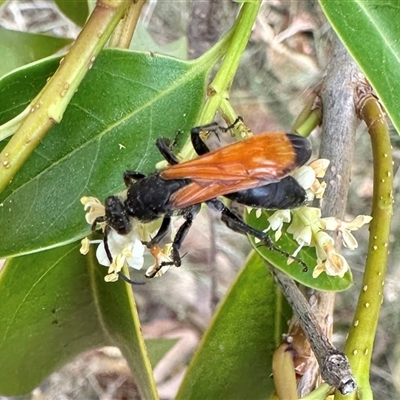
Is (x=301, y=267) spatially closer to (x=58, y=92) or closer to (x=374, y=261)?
(x=374, y=261)

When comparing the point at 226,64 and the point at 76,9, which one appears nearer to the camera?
the point at 226,64

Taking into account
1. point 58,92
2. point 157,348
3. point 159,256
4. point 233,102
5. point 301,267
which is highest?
point 58,92

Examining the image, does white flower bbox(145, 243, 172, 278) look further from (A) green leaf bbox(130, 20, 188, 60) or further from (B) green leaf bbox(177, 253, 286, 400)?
(A) green leaf bbox(130, 20, 188, 60)

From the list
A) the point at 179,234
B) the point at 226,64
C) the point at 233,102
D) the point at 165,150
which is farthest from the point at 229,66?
the point at 233,102

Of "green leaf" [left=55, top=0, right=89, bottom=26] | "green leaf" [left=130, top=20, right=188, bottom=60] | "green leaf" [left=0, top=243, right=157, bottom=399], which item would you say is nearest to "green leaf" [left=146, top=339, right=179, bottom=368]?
"green leaf" [left=0, top=243, right=157, bottom=399]

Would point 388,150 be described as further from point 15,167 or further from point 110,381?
point 110,381

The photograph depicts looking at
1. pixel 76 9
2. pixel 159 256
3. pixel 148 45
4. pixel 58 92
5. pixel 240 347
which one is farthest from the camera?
pixel 148 45

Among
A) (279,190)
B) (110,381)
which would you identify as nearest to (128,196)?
(279,190)
